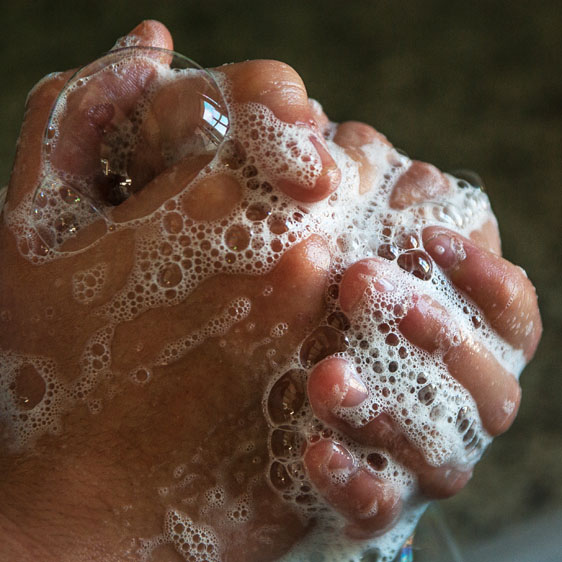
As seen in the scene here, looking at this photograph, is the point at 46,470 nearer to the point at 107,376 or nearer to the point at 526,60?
the point at 107,376

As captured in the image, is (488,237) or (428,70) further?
(428,70)

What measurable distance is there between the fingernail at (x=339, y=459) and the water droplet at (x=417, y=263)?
0.21 m

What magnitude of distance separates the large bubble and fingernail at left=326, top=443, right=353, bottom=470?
1.11ft

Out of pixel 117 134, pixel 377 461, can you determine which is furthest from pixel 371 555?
pixel 117 134

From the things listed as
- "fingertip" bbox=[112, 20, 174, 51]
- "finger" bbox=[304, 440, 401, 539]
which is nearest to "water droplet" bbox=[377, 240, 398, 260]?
"finger" bbox=[304, 440, 401, 539]

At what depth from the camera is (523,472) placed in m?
1.29

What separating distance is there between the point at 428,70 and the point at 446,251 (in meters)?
0.81

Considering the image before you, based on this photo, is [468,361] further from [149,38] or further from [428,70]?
[428,70]

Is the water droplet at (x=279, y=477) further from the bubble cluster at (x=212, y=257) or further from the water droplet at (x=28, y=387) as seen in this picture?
the water droplet at (x=28, y=387)

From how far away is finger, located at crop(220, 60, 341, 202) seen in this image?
714mm

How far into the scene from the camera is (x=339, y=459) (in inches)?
27.8

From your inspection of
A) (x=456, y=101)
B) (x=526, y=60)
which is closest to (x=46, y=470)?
(x=456, y=101)

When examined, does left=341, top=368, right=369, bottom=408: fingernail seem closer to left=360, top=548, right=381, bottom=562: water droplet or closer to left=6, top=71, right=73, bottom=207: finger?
left=360, top=548, right=381, bottom=562: water droplet

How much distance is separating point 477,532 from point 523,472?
15 cm
